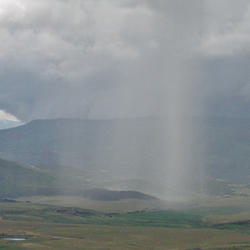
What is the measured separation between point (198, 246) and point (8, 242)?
8462 cm

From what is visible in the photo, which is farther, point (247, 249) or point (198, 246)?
point (198, 246)

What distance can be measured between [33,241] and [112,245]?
3622cm

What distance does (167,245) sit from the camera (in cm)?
19775

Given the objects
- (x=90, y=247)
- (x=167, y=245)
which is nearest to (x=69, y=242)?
(x=90, y=247)

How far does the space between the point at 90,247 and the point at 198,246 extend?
159 feet

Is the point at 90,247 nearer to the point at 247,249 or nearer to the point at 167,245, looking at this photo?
the point at 167,245

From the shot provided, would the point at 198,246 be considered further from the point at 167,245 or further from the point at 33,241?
the point at 33,241

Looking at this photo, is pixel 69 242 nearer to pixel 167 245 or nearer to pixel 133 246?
pixel 133 246

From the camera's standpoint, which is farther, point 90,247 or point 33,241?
point 33,241

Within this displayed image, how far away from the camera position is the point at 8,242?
194 m

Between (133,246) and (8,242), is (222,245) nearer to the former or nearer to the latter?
(133,246)

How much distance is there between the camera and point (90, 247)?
609 ft

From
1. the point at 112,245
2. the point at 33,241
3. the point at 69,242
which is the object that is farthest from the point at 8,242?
the point at 112,245

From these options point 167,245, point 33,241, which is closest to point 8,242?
point 33,241
